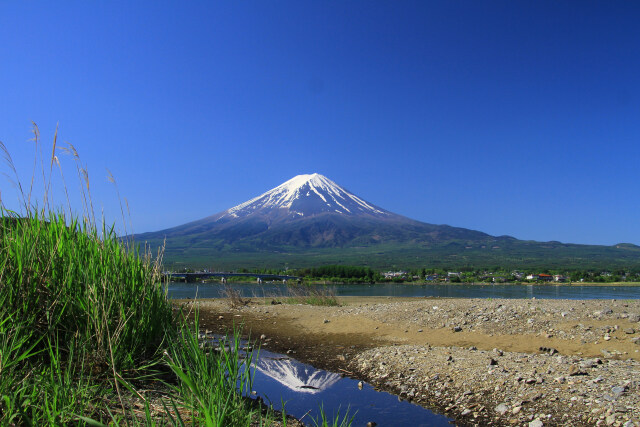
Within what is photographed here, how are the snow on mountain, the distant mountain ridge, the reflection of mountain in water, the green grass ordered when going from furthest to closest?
the snow on mountain
the distant mountain ridge
the reflection of mountain in water
the green grass

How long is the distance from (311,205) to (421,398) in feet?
423

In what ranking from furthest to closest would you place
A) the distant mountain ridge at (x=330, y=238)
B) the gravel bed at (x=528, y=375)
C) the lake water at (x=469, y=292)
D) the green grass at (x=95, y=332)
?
1. the distant mountain ridge at (x=330, y=238)
2. the lake water at (x=469, y=292)
3. the gravel bed at (x=528, y=375)
4. the green grass at (x=95, y=332)

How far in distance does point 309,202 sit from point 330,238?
26.9m

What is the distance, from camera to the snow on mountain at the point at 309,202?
5133 inches

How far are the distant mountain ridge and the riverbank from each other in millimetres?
67335

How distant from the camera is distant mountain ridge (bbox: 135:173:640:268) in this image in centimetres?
8538

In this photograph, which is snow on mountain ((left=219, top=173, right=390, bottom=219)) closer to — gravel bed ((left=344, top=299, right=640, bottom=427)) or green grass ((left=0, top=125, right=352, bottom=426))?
gravel bed ((left=344, top=299, right=640, bottom=427))

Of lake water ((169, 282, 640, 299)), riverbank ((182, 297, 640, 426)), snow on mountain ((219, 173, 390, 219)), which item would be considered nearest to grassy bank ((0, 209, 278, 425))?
riverbank ((182, 297, 640, 426))

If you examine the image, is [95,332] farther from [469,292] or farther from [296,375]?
[469,292]

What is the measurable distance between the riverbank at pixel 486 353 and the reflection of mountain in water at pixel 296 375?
35cm

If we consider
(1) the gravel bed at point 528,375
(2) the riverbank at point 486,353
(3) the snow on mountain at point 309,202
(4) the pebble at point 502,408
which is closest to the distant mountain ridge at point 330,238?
(3) the snow on mountain at point 309,202

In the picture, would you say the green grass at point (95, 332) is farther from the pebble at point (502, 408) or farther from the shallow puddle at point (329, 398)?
the pebble at point (502, 408)

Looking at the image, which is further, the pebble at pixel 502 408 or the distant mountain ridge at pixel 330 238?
the distant mountain ridge at pixel 330 238

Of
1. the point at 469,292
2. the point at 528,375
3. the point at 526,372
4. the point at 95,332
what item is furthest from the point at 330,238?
the point at 95,332
